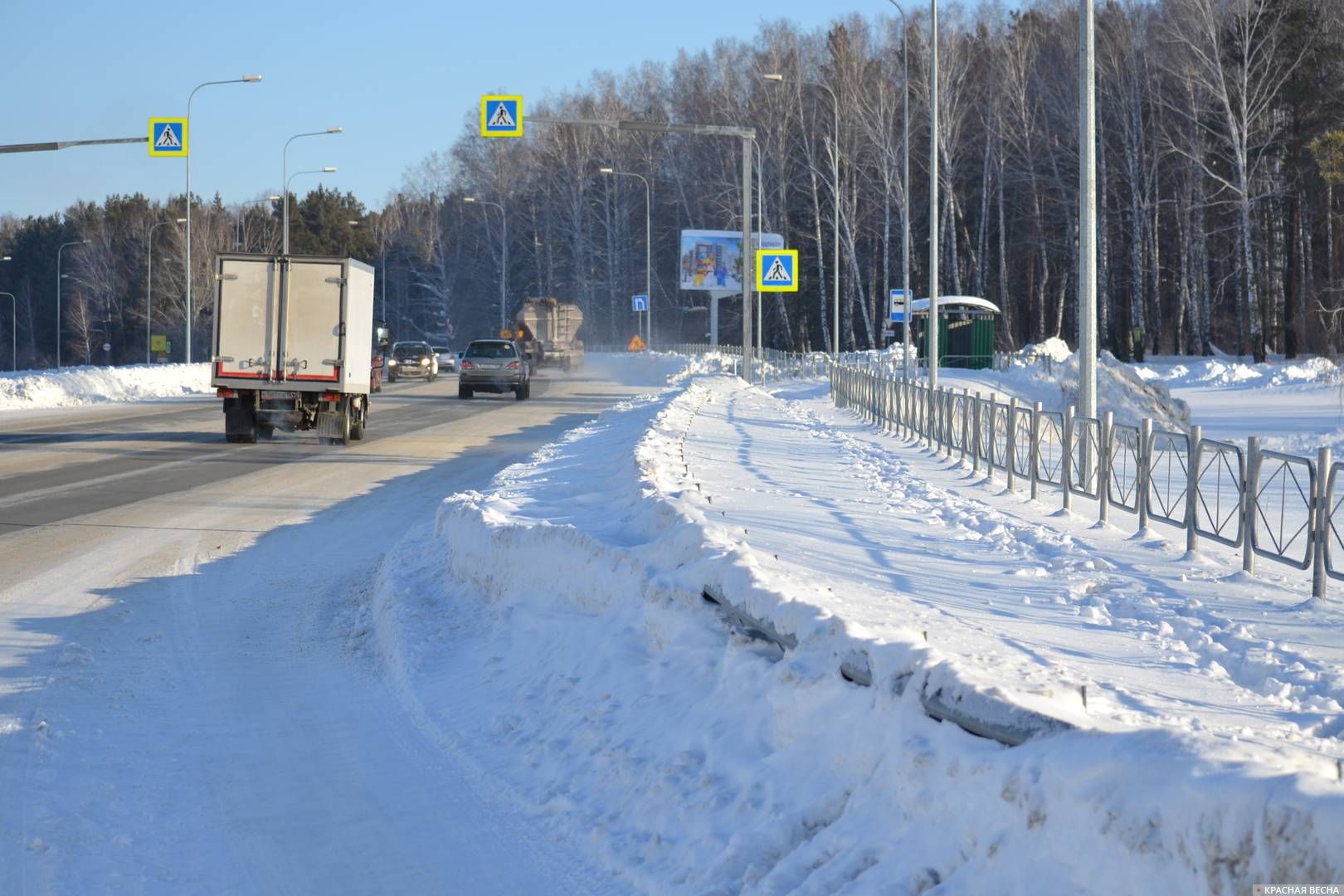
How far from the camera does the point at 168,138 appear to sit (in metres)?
29.3

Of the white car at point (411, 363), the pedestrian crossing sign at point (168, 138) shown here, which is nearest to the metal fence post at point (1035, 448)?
the pedestrian crossing sign at point (168, 138)

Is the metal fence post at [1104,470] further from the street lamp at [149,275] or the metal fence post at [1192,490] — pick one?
the street lamp at [149,275]

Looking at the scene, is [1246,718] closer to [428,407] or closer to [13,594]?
[13,594]

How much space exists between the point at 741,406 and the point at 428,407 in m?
9.56

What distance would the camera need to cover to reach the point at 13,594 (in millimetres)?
10461

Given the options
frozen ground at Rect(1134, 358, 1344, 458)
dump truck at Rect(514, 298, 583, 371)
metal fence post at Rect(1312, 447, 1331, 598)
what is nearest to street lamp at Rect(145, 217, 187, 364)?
dump truck at Rect(514, 298, 583, 371)

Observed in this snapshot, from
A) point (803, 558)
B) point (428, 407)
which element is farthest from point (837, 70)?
point (803, 558)

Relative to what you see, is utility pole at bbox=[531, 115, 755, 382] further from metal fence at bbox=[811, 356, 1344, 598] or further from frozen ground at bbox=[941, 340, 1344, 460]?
metal fence at bbox=[811, 356, 1344, 598]

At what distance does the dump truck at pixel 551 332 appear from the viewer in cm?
6662

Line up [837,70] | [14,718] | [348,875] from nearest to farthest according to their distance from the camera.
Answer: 1. [348,875]
2. [14,718]
3. [837,70]

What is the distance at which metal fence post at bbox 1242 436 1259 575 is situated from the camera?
448 inches

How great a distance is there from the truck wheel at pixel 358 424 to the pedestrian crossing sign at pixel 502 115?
5.62 metres

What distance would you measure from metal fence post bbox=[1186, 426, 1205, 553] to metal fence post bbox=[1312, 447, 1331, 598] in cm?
191

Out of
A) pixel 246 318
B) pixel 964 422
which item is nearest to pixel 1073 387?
pixel 964 422
